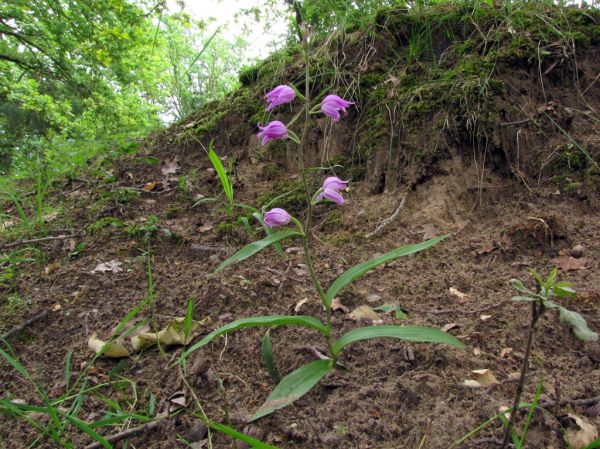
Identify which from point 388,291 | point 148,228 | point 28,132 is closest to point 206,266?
point 148,228

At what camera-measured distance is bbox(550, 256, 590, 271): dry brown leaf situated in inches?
76.8

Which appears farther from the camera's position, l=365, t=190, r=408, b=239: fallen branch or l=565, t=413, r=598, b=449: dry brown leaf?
l=365, t=190, r=408, b=239: fallen branch

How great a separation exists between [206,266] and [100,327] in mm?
672

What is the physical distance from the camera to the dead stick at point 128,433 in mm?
1367

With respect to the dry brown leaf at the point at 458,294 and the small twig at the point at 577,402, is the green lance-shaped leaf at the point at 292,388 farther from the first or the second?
the dry brown leaf at the point at 458,294

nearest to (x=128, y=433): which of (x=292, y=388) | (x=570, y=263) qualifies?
(x=292, y=388)

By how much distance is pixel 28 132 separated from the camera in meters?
15.1

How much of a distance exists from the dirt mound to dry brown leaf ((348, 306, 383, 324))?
0.04 meters

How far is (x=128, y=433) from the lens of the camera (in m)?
1.41

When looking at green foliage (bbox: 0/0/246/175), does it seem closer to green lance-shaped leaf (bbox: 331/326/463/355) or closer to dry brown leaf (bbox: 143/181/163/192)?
dry brown leaf (bbox: 143/181/163/192)

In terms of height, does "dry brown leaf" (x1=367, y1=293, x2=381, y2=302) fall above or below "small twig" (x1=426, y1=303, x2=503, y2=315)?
above

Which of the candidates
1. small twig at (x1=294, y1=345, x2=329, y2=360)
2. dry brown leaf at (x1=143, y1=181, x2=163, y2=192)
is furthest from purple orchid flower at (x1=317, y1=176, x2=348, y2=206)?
dry brown leaf at (x1=143, y1=181, x2=163, y2=192)

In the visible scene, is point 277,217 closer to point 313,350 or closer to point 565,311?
point 313,350

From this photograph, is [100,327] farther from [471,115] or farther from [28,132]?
[28,132]
